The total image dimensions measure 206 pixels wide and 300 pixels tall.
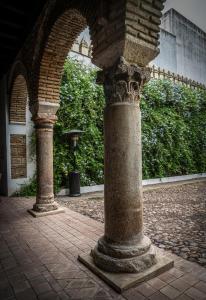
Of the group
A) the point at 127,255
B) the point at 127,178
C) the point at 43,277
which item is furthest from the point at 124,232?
the point at 43,277

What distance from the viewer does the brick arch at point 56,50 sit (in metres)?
4.27

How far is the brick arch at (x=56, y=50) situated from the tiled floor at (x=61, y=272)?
112 inches

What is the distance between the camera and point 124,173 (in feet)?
8.75

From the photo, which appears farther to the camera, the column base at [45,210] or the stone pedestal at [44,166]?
the stone pedestal at [44,166]

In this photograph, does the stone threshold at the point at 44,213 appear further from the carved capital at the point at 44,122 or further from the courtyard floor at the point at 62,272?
the carved capital at the point at 44,122

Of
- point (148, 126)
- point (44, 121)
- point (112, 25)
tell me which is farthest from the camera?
point (148, 126)

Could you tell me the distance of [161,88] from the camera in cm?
1135

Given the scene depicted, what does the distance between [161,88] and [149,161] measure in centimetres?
378

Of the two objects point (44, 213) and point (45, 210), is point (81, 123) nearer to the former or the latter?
point (45, 210)

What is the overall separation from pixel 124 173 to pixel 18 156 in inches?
237

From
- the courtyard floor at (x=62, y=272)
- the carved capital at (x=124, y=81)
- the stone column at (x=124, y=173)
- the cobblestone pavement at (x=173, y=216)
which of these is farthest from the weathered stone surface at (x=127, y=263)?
the carved capital at (x=124, y=81)

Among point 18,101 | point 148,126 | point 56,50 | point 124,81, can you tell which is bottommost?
point 124,81

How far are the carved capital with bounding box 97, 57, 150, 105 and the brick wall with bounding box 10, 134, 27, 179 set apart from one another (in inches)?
229

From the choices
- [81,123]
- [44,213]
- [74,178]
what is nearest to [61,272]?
[44,213]
